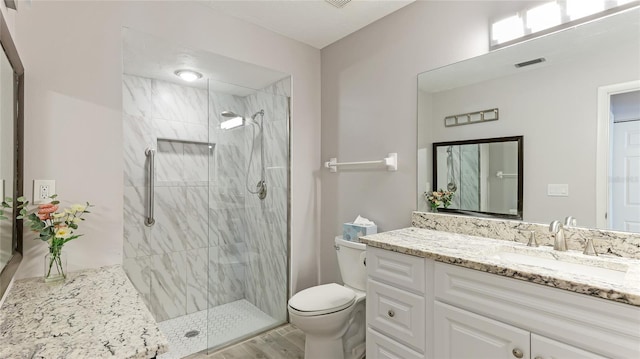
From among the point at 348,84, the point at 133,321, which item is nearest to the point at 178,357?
the point at 133,321

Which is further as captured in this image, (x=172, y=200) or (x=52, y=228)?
(x=172, y=200)

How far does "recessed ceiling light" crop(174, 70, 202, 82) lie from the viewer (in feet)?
8.27

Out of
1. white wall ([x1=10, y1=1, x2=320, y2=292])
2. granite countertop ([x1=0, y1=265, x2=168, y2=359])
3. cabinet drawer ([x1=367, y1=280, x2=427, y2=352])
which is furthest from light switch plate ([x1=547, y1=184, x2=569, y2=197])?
white wall ([x1=10, y1=1, x2=320, y2=292])

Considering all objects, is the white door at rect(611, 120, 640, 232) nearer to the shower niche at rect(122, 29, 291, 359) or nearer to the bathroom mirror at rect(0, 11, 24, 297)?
the shower niche at rect(122, 29, 291, 359)

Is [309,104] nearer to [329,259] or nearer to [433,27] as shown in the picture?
[433,27]

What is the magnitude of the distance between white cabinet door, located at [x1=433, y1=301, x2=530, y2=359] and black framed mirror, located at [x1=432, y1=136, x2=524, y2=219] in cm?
70

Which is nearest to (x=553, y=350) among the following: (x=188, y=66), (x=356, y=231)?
(x=356, y=231)

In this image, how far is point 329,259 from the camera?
8.86 ft

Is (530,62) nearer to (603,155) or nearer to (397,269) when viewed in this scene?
(603,155)

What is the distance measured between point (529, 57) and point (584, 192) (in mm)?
748

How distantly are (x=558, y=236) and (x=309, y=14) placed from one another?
208cm

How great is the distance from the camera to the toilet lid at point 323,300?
71.9 inches

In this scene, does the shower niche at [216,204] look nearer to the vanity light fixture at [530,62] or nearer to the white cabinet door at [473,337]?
the white cabinet door at [473,337]

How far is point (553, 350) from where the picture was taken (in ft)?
3.36
